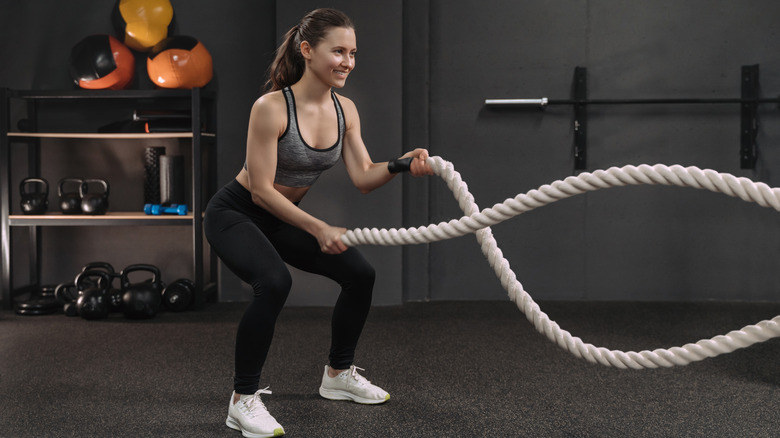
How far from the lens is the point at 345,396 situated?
2449mm

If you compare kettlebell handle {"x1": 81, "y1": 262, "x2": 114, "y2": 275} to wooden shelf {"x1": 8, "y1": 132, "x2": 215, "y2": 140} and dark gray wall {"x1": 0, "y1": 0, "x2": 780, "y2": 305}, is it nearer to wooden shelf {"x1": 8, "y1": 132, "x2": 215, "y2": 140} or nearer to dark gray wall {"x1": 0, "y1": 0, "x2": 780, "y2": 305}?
dark gray wall {"x1": 0, "y1": 0, "x2": 780, "y2": 305}

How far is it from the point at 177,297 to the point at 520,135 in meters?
2.32

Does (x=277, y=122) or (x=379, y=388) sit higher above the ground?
(x=277, y=122)

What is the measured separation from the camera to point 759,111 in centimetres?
425

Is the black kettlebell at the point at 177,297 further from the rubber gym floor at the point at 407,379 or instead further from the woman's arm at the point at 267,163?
the woman's arm at the point at 267,163

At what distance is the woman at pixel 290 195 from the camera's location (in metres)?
2.07

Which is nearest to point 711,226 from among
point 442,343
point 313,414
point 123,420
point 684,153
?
point 684,153

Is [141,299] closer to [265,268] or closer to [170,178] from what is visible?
[170,178]

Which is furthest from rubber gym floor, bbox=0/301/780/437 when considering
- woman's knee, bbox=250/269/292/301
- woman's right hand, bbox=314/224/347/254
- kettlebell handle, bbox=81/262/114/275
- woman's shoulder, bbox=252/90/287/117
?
woman's shoulder, bbox=252/90/287/117

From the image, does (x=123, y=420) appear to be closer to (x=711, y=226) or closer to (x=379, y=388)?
(x=379, y=388)

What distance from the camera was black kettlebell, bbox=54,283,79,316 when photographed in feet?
12.8

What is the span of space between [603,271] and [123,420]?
3108 millimetres

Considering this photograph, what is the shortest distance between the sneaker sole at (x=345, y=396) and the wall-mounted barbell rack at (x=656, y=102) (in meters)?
2.43

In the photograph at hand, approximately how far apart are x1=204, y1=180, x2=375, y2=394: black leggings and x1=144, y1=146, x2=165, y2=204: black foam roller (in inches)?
84.3
